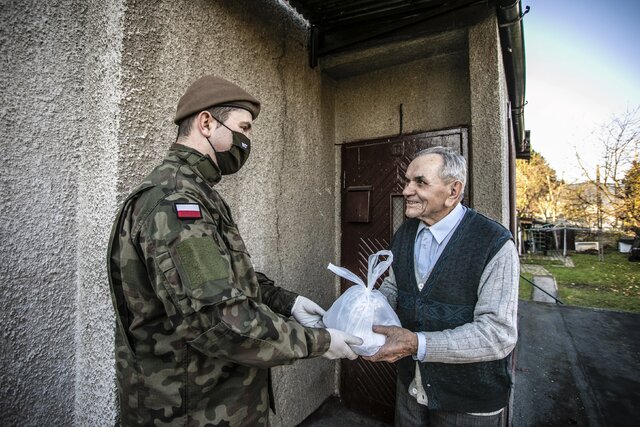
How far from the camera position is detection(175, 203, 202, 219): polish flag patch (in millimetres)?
1108

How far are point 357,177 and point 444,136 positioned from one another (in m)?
0.91

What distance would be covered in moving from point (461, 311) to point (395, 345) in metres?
0.43

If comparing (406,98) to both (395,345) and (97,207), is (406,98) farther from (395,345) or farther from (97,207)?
(97,207)

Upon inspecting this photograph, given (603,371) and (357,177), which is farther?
(603,371)

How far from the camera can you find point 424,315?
1.77 metres

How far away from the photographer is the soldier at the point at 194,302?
3.50 ft

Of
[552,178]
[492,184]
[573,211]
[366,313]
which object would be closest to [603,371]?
[492,184]

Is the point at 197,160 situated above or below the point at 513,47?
below

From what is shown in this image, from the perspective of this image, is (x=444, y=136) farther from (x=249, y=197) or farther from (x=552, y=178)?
(x=552, y=178)

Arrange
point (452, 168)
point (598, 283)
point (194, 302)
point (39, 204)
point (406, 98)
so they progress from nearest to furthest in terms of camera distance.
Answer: point (194, 302)
point (39, 204)
point (452, 168)
point (406, 98)
point (598, 283)

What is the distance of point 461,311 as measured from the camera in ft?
5.50

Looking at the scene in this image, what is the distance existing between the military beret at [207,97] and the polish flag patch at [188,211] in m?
0.47

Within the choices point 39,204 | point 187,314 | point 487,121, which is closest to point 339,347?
point 187,314

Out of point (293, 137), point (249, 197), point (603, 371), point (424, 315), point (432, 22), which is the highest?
point (432, 22)
